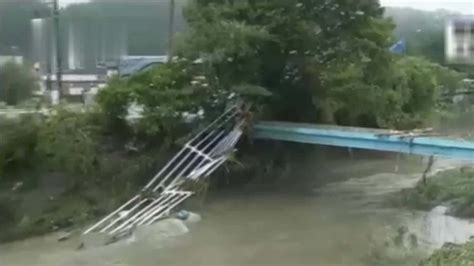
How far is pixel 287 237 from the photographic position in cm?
446

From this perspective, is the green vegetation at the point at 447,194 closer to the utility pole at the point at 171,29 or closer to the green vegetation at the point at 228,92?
the green vegetation at the point at 228,92

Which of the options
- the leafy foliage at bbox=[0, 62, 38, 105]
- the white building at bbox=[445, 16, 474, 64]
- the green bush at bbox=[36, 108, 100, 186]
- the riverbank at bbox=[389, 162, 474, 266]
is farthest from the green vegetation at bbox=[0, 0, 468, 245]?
the white building at bbox=[445, 16, 474, 64]

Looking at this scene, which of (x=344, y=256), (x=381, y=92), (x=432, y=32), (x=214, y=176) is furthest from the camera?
(x=381, y=92)

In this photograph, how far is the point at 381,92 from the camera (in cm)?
600

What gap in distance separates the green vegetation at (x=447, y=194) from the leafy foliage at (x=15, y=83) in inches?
93.1

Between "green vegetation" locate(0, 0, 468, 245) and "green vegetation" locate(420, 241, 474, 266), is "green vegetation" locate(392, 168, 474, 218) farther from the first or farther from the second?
"green vegetation" locate(420, 241, 474, 266)

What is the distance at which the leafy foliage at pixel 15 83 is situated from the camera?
388 centimetres

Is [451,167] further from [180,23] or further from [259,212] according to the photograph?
[180,23]

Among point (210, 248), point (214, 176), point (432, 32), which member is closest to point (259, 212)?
point (214, 176)

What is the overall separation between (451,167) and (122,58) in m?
2.60

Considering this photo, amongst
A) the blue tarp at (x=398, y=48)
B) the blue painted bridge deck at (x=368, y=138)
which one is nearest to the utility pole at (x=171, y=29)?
the blue painted bridge deck at (x=368, y=138)

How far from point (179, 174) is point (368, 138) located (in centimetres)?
Answer: 122

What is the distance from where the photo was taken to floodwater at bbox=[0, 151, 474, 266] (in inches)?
158

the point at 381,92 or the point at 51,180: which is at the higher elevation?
the point at 381,92
